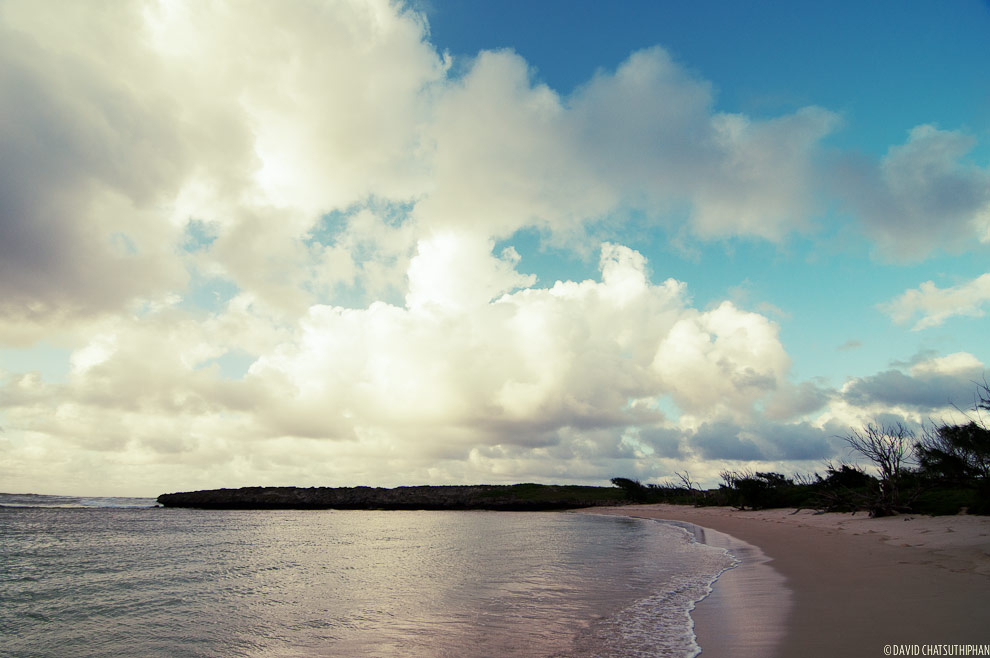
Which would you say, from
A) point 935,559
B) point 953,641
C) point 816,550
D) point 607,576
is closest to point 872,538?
point 816,550

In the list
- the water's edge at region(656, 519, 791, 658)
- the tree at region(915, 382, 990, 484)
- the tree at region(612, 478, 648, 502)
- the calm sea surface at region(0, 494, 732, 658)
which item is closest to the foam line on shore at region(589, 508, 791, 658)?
the water's edge at region(656, 519, 791, 658)

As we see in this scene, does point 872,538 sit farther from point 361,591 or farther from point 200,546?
point 200,546

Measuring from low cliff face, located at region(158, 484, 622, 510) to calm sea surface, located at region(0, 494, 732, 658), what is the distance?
7565 centimetres

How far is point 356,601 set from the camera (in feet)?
41.8

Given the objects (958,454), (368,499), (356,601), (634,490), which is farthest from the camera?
(368,499)

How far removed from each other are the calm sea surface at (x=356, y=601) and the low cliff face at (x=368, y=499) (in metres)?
75.6

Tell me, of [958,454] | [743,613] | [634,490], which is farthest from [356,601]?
[634,490]

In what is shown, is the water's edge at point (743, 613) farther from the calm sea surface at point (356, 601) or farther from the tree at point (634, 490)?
the tree at point (634, 490)

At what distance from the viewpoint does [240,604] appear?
12.7 meters

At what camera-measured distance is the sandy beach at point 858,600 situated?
22.5ft

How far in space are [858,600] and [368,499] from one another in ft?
335

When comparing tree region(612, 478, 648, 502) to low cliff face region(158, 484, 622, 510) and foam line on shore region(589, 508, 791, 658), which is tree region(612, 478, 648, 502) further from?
foam line on shore region(589, 508, 791, 658)

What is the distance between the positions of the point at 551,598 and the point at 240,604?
743 cm

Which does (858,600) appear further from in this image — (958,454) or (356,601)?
(958,454)
